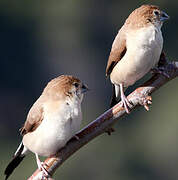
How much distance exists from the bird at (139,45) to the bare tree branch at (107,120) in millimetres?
650

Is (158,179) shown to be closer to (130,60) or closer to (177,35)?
(177,35)

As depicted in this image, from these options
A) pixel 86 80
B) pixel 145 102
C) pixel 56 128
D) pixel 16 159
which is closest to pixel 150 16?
pixel 145 102

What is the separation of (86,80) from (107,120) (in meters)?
21.4

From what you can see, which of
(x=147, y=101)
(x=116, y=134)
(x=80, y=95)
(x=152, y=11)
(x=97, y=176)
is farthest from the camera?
(x=116, y=134)

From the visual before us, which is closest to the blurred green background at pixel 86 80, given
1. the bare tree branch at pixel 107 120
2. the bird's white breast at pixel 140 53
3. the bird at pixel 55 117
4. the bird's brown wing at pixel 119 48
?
the bird's brown wing at pixel 119 48

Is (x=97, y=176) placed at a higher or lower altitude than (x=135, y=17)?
lower

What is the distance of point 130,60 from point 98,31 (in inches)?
1034

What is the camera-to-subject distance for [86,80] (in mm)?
26250

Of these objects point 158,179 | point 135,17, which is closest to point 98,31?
point 158,179

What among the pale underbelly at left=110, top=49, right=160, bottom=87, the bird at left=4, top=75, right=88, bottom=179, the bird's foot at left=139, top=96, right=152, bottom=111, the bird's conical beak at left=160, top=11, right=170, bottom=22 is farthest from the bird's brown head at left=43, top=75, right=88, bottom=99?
the bird's conical beak at left=160, top=11, right=170, bottom=22

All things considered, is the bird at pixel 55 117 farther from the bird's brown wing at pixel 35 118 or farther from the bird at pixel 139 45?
the bird at pixel 139 45

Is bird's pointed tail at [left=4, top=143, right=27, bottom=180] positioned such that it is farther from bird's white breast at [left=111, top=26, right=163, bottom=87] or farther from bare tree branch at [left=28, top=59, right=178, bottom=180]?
bird's white breast at [left=111, top=26, right=163, bottom=87]

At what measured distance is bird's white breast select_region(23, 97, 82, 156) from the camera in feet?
17.5

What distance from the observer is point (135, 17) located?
Result: 6109 mm
